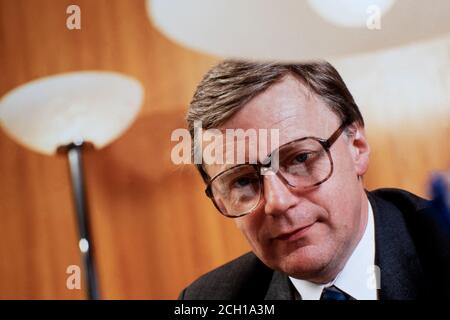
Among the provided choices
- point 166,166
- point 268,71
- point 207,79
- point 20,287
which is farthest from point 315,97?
point 20,287

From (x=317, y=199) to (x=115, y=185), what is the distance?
0.47 metres

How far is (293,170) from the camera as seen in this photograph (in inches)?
38.3

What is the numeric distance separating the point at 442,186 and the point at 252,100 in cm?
42

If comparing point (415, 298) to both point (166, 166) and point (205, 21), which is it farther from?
point (205, 21)

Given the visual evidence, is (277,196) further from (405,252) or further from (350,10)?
(350,10)

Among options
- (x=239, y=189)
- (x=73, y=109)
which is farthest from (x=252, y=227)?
(x=73, y=109)

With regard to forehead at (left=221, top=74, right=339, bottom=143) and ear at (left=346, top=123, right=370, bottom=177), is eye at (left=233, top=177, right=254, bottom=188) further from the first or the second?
ear at (left=346, top=123, right=370, bottom=177)

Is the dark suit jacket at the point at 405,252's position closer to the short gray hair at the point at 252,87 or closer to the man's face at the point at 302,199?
the man's face at the point at 302,199

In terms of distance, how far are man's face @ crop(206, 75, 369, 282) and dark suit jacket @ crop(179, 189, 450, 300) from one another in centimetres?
7

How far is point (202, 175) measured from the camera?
110cm

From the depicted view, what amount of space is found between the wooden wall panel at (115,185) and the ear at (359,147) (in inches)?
11.7

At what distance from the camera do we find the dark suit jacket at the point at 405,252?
984mm

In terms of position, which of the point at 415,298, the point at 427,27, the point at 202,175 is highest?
the point at 427,27

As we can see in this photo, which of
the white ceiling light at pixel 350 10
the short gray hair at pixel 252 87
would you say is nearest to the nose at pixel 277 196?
the short gray hair at pixel 252 87
